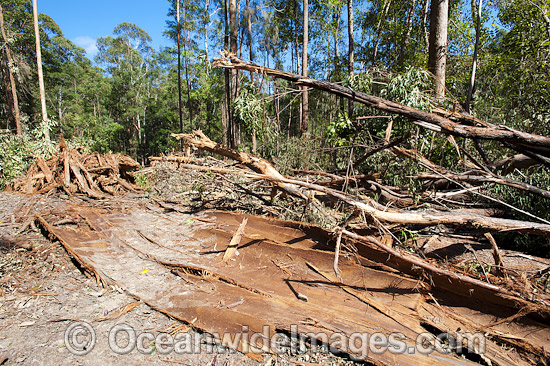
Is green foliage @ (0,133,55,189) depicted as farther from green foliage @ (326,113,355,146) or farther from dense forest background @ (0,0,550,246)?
green foliage @ (326,113,355,146)

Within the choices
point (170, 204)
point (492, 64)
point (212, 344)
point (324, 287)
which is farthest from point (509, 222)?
point (492, 64)

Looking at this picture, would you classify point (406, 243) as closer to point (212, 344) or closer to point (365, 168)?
point (212, 344)

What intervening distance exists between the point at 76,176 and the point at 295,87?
39.0 ft

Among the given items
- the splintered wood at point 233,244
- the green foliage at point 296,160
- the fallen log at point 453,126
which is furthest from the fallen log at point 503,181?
the green foliage at point 296,160

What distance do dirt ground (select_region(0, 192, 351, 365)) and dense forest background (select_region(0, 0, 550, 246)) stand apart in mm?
3149

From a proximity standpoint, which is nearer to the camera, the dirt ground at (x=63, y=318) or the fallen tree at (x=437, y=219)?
the dirt ground at (x=63, y=318)

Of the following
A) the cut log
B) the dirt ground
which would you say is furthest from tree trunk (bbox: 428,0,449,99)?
the cut log

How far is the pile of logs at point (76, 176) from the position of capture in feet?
24.1

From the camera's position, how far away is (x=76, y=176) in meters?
7.57

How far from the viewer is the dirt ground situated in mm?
2266

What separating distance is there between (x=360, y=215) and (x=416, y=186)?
171cm

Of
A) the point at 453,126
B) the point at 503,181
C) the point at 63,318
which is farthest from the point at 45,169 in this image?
the point at 503,181

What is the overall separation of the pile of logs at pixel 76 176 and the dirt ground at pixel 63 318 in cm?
350

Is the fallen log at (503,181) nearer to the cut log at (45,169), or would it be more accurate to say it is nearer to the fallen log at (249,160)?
the fallen log at (249,160)
